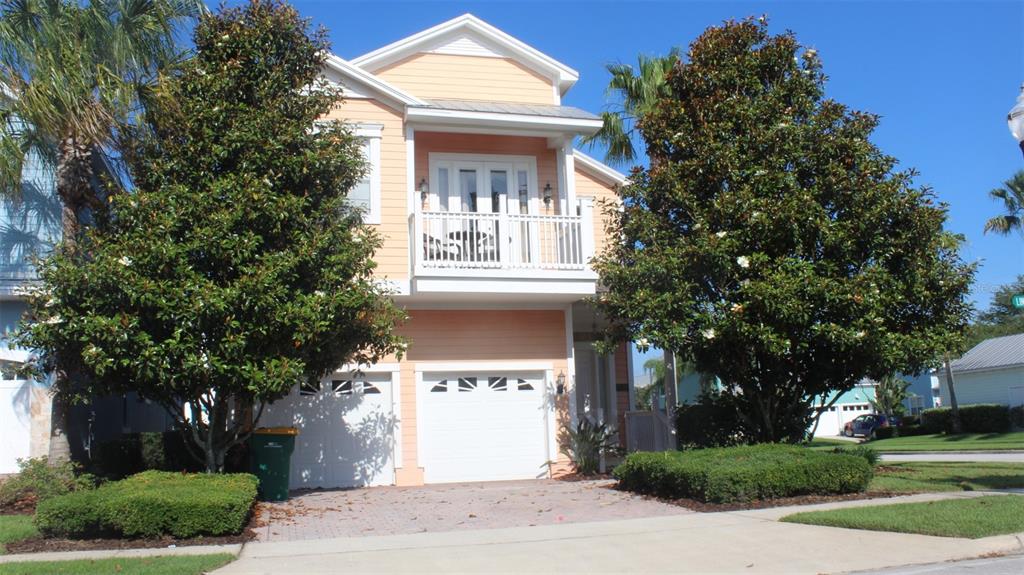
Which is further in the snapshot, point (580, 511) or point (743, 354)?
point (743, 354)

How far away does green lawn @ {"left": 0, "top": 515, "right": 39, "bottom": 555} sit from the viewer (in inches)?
400

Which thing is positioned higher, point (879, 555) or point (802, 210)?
point (802, 210)

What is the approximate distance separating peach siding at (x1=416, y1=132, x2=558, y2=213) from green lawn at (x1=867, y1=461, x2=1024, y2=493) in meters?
7.88

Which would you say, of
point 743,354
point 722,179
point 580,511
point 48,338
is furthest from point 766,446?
point 48,338

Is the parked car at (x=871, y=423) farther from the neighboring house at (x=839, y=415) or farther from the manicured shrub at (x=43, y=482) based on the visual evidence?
the manicured shrub at (x=43, y=482)

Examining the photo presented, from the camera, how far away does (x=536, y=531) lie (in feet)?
33.9

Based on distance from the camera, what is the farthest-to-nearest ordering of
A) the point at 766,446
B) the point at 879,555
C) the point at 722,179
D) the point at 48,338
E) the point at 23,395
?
the point at 23,395 < the point at 722,179 < the point at 766,446 < the point at 48,338 < the point at 879,555

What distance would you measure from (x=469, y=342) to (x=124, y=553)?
8436 mm

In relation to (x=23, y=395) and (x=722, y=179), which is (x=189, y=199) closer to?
(x=23, y=395)

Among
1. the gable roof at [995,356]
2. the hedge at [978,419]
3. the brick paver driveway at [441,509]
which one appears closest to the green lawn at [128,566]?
the brick paver driveway at [441,509]

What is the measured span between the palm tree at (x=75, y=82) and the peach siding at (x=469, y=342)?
18.5ft

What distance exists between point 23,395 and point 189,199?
6243 mm

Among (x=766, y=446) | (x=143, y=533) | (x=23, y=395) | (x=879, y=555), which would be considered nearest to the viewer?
(x=879, y=555)

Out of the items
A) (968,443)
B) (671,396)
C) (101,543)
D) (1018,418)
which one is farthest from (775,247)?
(1018,418)
